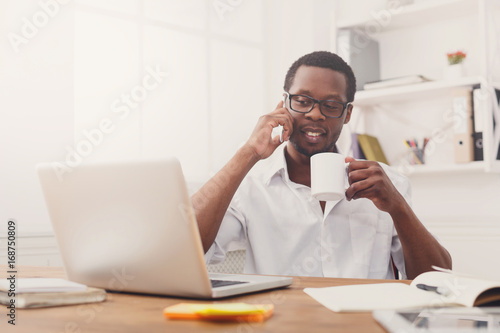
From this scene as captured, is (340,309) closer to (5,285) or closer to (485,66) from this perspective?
A: (5,285)

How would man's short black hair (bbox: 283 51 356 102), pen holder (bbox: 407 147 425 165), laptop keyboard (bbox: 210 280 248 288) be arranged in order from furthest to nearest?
pen holder (bbox: 407 147 425 165) → man's short black hair (bbox: 283 51 356 102) → laptop keyboard (bbox: 210 280 248 288)

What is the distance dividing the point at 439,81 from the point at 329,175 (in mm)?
1509

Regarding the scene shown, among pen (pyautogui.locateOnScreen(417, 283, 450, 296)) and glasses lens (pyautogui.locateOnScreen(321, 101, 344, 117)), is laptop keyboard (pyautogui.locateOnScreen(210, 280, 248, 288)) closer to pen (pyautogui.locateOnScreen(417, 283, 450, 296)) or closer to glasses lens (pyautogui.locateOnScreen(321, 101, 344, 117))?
pen (pyautogui.locateOnScreen(417, 283, 450, 296))

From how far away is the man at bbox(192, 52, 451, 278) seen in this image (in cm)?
147

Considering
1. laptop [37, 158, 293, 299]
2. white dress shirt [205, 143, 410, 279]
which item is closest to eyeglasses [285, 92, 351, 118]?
white dress shirt [205, 143, 410, 279]

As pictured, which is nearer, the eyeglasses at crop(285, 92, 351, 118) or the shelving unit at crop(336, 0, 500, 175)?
the eyeglasses at crop(285, 92, 351, 118)

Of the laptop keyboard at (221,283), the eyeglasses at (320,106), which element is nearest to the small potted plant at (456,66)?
the eyeglasses at (320,106)

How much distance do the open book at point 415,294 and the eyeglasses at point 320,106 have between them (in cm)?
78

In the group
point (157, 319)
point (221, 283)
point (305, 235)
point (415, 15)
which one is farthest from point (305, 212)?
point (415, 15)

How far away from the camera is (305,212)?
162 cm

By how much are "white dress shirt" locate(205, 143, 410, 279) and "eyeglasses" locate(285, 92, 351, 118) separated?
0.76 ft

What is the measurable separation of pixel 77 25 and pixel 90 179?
1849 mm

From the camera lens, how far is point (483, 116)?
2.38m

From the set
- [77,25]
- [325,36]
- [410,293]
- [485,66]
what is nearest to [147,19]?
[77,25]
